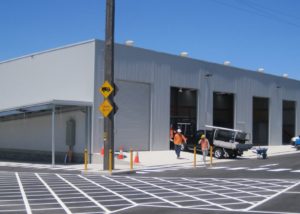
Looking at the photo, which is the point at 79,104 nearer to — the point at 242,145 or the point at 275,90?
the point at 242,145

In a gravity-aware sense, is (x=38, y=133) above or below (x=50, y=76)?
below

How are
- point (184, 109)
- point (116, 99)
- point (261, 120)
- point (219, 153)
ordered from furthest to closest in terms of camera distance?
point (261, 120) → point (184, 109) → point (219, 153) → point (116, 99)

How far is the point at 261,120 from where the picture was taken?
42312 millimetres

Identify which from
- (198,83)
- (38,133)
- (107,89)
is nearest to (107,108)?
(107,89)

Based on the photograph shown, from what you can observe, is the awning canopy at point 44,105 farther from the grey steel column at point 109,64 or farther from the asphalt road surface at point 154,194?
the asphalt road surface at point 154,194

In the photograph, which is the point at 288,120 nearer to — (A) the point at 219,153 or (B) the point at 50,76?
(A) the point at 219,153

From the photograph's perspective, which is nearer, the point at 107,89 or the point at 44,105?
the point at 107,89

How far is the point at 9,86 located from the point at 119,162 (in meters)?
13.0

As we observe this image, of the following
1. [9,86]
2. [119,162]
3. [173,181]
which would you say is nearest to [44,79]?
[9,86]

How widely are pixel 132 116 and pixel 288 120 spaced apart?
23.0 m

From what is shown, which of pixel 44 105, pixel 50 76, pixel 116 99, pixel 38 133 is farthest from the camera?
pixel 50 76

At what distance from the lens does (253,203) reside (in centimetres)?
1173

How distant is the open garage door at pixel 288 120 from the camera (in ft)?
151

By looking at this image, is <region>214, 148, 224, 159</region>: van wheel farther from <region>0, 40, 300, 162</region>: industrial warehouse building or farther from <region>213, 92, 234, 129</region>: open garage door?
<region>213, 92, 234, 129</region>: open garage door
